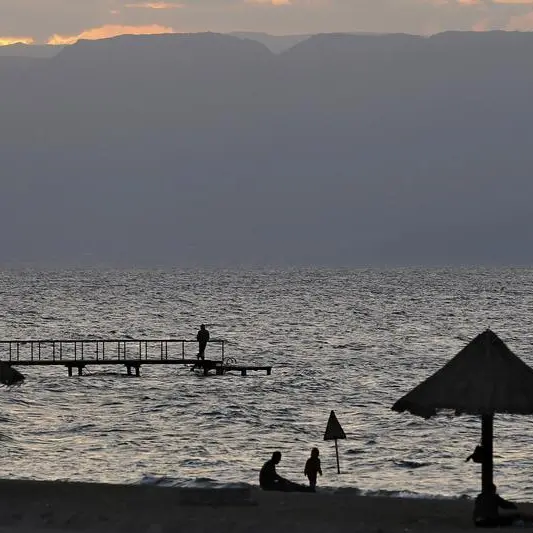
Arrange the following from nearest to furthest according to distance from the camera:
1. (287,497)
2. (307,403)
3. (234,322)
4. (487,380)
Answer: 1. (487,380)
2. (287,497)
3. (307,403)
4. (234,322)

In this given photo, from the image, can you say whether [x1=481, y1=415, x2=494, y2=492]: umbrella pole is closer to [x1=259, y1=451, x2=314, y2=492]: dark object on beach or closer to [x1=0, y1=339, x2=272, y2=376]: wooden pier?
[x1=259, y1=451, x2=314, y2=492]: dark object on beach

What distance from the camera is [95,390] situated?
5941 cm

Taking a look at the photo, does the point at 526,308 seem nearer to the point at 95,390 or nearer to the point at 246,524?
the point at 95,390

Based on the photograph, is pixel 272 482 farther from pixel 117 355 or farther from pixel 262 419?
pixel 117 355

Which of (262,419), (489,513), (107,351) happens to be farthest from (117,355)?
(489,513)

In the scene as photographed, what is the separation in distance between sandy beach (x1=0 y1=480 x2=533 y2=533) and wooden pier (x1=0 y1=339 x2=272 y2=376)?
36361 millimetres

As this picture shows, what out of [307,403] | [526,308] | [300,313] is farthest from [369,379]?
[526,308]

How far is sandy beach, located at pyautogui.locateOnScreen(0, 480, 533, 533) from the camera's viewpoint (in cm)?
1962

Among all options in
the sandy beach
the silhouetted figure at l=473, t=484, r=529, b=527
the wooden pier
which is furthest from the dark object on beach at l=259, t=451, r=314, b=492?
the wooden pier

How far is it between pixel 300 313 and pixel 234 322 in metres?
21.1

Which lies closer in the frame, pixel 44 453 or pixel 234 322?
pixel 44 453

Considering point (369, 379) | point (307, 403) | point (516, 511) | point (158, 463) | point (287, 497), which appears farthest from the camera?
point (369, 379)

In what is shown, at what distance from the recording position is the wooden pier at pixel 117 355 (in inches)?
2436

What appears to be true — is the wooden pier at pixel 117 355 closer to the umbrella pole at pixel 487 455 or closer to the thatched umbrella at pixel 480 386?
the umbrella pole at pixel 487 455
